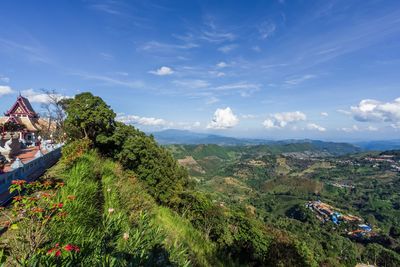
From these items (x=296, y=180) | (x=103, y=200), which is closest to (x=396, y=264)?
(x=103, y=200)

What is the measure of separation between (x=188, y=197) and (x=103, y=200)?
70.9ft

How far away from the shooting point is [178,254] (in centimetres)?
323

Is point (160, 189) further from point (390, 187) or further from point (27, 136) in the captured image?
point (390, 187)

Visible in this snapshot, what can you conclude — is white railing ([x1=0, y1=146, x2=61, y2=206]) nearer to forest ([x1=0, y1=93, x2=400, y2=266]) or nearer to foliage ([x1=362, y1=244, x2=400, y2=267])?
forest ([x1=0, y1=93, x2=400, y2=266])

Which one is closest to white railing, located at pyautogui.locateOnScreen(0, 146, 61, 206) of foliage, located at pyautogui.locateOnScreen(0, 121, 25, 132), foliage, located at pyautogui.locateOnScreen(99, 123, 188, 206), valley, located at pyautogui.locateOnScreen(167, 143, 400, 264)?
foliage, located at pyautogui.locateOnScreen(99, 123, 188, 206)

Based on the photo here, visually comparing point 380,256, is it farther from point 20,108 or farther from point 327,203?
point 20,108

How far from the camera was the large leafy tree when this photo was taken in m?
19.2

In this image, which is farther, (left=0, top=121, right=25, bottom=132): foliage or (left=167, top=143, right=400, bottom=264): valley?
(left=167, top=143, right=400, bottom=264): valley

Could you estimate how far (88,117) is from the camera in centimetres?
1928

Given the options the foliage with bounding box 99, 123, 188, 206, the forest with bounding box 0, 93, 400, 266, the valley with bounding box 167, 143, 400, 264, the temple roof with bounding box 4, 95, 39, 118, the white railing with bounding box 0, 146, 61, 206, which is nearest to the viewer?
the forest with bounding box 0, 93, 400, 266

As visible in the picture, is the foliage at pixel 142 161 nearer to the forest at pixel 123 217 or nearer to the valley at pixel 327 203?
the forest at pixel 123 217

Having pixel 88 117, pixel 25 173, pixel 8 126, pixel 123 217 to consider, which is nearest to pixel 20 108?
pixel 8 126

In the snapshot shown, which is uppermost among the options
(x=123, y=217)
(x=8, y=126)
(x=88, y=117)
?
(x=88, y=117)

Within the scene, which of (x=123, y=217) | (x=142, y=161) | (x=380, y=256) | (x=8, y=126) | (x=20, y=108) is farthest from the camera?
(x=380, y=256)
